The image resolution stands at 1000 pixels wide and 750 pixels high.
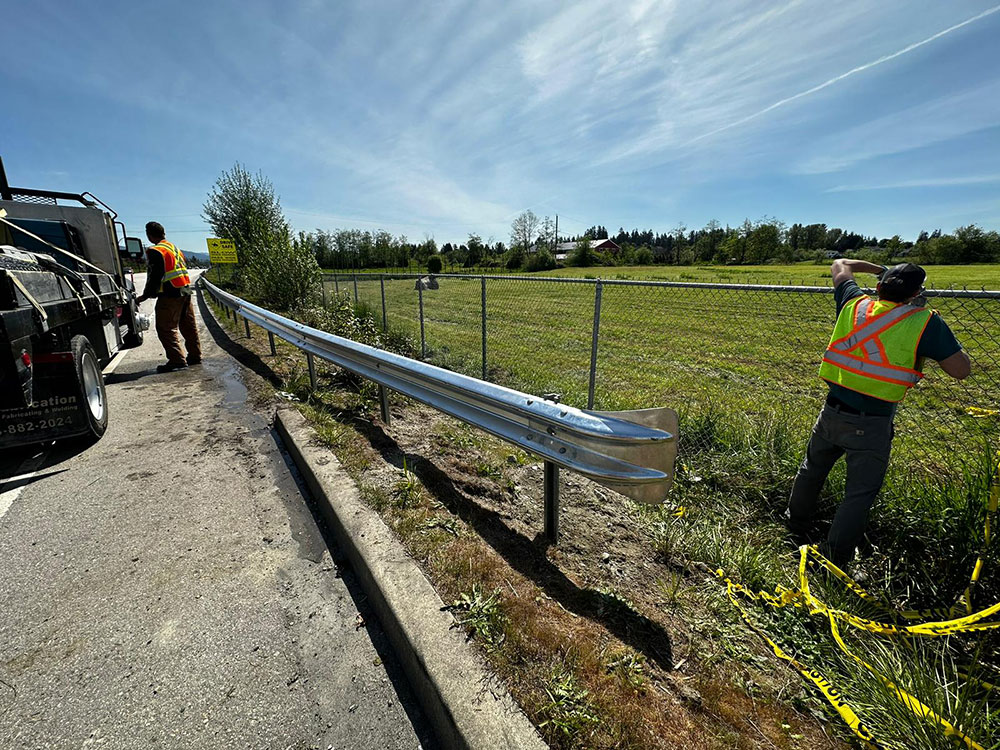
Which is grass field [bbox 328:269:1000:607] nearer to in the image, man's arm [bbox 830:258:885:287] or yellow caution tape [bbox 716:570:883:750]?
man's arm [bbox 830:258:885:287]

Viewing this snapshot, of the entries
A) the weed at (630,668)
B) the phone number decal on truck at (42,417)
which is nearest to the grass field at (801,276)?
the weed at (630,668)

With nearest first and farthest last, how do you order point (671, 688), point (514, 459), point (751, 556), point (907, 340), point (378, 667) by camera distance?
point (671, 688), point (378, 667), point (907, 340), point (751, 556), point (514, 459)

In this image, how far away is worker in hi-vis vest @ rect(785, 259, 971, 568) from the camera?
2473mm

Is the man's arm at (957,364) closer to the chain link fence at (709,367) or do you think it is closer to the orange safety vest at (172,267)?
the chain link fence at (709,367)

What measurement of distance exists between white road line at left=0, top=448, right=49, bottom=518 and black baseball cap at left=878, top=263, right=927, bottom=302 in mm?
5749

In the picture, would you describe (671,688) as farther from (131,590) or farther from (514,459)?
(131,590)

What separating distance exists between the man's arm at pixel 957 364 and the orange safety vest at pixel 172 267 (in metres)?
8.29

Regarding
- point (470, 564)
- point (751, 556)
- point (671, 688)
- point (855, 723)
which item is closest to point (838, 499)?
point (751, 556)

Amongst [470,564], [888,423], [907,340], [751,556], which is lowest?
[751,556]

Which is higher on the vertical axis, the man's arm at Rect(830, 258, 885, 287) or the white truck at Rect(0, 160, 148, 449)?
the man's arm at Rect(830, 258, 885, 287)

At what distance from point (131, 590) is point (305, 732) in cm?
138

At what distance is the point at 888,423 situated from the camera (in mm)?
2660

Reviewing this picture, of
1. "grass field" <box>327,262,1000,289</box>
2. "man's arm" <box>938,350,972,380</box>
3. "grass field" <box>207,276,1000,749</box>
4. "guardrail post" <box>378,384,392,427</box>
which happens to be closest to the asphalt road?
"guardrail post" <box>378,384,392,427</box>

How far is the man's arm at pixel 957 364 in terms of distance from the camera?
236 centimetres
